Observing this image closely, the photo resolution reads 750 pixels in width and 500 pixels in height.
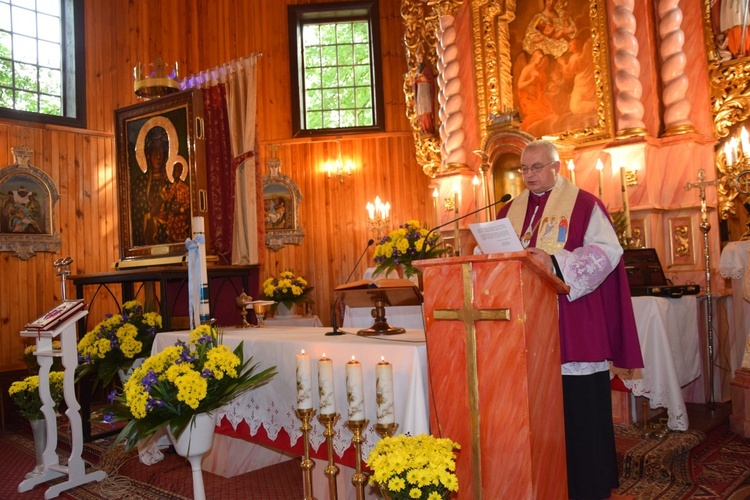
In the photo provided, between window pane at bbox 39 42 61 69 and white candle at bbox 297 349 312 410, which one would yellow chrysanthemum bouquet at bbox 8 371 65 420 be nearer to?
Result: white candle at bbox 297 349 312 410

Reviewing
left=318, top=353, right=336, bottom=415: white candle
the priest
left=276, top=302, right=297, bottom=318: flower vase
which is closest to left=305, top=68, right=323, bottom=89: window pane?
left=276, top=302, right=297, bottom=318: flower vase

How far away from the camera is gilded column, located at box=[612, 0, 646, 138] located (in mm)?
6992

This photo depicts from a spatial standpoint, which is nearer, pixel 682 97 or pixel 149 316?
pixel 149 316

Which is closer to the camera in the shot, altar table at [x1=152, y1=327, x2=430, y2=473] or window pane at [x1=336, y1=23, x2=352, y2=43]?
altar table at [x1=152, y1=327, x2=430, y2=473]

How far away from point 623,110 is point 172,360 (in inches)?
227

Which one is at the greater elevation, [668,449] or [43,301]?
[43,301]

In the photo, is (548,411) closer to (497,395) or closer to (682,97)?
(497,395)

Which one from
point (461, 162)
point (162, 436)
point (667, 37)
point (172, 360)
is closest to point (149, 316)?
point (162, 436)

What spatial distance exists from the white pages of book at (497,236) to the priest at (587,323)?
311 millimetres

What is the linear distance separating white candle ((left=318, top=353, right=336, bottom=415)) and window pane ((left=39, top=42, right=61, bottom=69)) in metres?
7.99

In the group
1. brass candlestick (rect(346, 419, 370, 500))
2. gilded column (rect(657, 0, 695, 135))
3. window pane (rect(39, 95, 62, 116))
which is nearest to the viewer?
brass candlestick (rect(346, 419, 370, 500))

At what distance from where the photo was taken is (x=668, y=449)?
13.5 feet

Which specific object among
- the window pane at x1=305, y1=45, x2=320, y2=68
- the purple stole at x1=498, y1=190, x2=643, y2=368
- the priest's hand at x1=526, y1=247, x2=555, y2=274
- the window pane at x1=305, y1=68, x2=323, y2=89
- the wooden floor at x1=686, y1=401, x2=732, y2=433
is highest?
the window pane at x1=305, y1=45, x2=320, y2=68

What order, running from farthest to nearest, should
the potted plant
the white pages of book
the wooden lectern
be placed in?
1. the potted plant
2. the white pages of book
3. the wooden lectern
